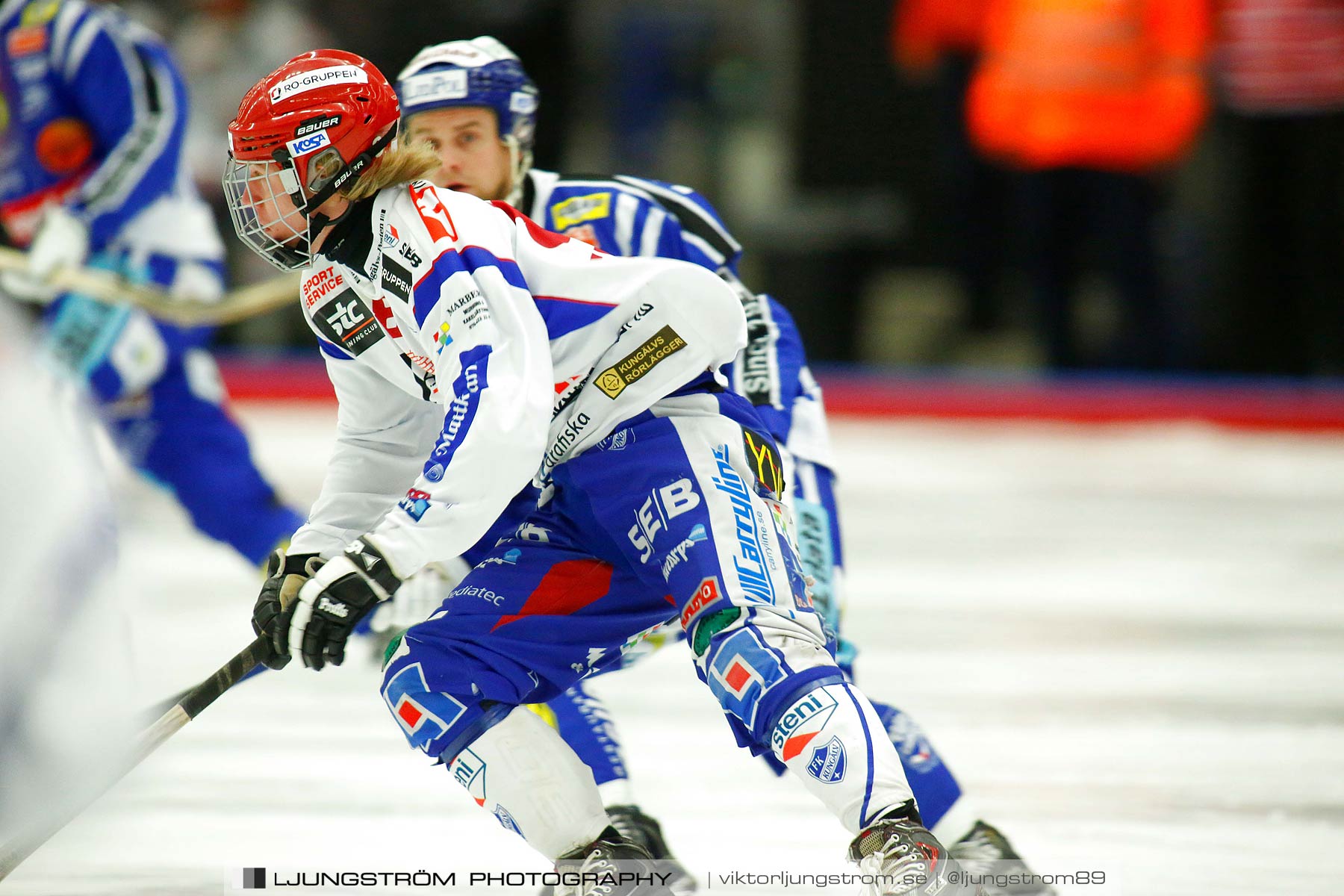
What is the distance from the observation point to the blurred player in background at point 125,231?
4949 millimetres

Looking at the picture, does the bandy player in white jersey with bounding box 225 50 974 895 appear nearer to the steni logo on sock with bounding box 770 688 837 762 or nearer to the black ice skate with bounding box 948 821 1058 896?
the steni logo on sock with bounding box 770 688 837 762

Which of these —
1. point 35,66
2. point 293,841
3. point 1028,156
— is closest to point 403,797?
point 293,841

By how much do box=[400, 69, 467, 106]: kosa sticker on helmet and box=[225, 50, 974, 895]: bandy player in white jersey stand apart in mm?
601

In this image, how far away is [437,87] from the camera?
3.37 metres

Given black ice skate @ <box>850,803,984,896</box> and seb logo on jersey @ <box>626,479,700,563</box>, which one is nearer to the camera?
black ice skate @ <box>850,803,984,896</box>

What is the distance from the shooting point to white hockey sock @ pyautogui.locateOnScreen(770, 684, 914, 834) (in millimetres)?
2518

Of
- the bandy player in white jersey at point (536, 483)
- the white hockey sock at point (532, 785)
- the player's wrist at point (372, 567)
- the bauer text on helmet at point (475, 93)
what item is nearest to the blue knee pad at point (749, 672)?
the bandy player in white jersey at point (536, 483)

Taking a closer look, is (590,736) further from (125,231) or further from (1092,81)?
(1092,81)

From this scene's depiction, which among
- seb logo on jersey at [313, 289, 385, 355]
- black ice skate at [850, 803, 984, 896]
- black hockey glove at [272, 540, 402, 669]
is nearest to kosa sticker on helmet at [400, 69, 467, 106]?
seb logo on jersey at [313, 289, 385, 355]

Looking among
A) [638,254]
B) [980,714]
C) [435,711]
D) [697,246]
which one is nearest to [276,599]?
[435,711]

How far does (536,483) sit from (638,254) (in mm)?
681

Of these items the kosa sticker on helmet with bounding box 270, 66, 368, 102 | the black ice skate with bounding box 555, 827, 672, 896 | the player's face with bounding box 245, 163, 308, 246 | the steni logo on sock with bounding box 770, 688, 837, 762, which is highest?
the kosa sticker on helmet with bounding box 270, 66, 368, 102

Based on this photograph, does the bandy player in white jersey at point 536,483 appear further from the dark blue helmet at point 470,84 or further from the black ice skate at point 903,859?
the dark blue helmet at point 470,84

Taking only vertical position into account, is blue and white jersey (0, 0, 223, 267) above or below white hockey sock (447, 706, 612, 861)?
above
